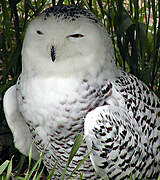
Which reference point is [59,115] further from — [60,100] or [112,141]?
[112,141]

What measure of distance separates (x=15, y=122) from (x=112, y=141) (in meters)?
0.38

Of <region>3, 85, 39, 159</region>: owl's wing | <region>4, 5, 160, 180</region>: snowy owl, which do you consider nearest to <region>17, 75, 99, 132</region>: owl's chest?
<region>4, 5, 160, 180</region>: snowy owl

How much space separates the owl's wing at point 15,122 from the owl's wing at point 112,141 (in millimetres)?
306

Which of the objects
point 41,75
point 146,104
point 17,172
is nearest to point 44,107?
point 41,75

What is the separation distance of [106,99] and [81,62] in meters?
0.15

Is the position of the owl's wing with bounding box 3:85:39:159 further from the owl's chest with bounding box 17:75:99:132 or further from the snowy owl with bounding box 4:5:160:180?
the owl's chest with bounding box 17:75:99:132

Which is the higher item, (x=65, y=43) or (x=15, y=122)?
(x=65, y=43)

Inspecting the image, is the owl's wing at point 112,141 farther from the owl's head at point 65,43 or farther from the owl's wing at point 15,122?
the owl's wing at point 15,122

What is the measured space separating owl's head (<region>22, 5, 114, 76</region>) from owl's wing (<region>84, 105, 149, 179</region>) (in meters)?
0.15

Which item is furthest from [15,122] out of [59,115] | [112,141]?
[112,141]

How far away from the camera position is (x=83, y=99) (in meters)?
1.20

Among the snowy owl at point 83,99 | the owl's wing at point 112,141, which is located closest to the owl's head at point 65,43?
the snowy owl at point 83,99

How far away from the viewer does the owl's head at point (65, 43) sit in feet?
3.66

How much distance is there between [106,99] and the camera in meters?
1.22
